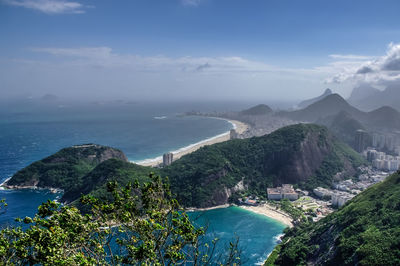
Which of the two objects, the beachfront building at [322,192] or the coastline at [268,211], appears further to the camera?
the beachfront building at [322,192]

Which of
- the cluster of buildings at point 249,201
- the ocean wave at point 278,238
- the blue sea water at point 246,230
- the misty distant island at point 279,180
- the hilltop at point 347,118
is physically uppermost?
the hilltop at point 347,118

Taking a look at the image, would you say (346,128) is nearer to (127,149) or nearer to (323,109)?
(323,109)

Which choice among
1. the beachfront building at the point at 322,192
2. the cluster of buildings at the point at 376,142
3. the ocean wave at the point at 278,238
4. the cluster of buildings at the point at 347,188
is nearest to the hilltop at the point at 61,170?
the ocean wave at the point at 278,238

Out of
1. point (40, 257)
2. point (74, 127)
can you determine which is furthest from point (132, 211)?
point (74, 127)

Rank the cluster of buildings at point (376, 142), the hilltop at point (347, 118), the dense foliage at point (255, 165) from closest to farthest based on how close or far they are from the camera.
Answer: the dense foliage at point (255, 165), the cluster of buildings at point (376, 142), the hilltop at point (347, 118)

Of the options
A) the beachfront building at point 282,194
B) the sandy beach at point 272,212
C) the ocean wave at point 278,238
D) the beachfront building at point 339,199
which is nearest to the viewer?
the ocean wave at point 278,238

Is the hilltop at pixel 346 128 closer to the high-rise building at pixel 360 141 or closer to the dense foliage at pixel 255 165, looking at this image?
the high-rise building at pixel 360 141

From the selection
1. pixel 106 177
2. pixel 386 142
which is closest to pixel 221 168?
pixel 106 177
